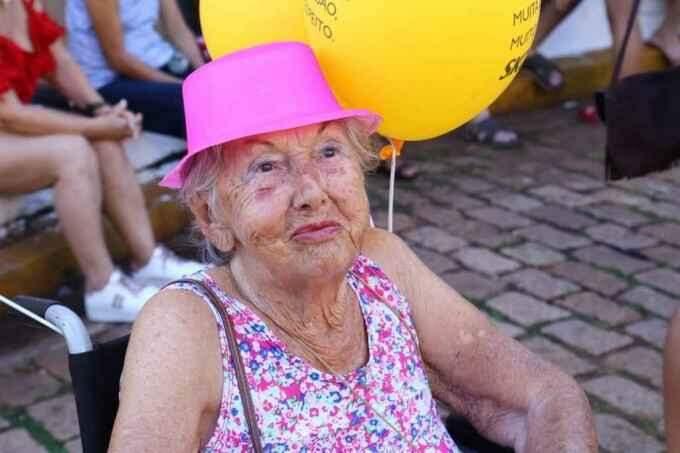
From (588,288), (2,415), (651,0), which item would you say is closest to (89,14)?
(2,415)

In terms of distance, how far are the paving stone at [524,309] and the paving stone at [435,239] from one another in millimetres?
543

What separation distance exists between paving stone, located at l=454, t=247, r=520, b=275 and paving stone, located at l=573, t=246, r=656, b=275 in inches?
13.7

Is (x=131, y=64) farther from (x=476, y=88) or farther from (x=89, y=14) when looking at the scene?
(x=476, y=88)

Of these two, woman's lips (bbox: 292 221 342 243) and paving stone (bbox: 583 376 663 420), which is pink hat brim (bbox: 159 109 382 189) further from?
paving stone (bbox: 583 376 663 420)

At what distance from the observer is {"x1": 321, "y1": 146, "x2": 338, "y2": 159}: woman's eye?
194 cm

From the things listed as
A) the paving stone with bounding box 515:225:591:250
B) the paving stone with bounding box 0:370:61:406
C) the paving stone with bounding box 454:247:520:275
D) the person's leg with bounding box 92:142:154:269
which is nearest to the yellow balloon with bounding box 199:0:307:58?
the paving stone with bounding box 0:370:61:406

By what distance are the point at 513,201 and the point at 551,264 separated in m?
0.82

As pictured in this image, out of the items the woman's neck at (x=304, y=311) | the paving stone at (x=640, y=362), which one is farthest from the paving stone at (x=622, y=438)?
the woman's neck at (x=304, y=311)

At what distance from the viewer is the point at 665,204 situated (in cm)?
518

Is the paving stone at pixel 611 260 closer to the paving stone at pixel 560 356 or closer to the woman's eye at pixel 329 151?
the paving stone at pixel 560 356

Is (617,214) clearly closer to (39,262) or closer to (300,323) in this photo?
(39,262)

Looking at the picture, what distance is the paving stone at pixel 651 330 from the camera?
3.81 meters

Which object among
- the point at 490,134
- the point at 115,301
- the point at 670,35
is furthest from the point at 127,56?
the point at 670,35

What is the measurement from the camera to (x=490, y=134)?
622cm
